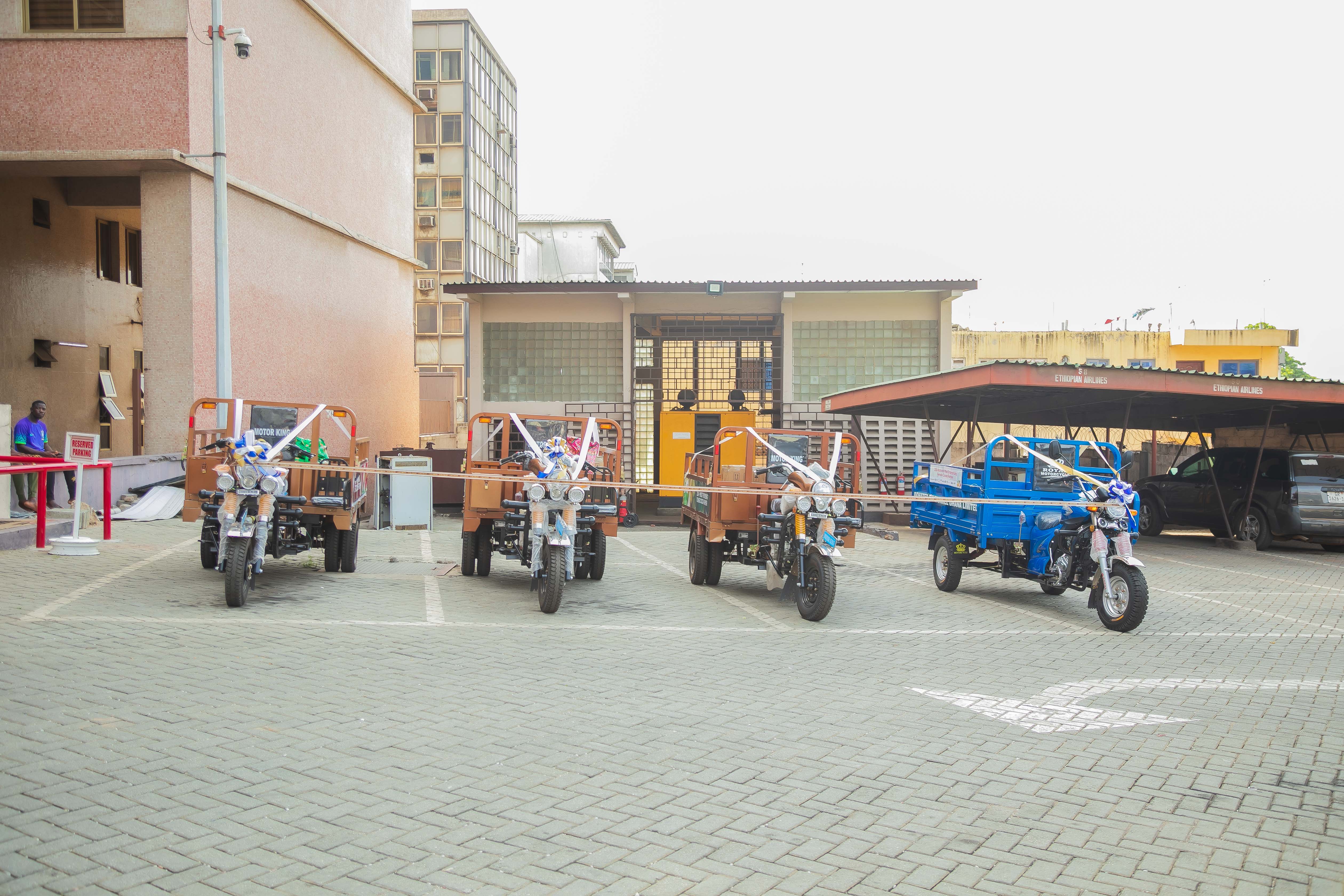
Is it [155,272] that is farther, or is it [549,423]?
[155,272]

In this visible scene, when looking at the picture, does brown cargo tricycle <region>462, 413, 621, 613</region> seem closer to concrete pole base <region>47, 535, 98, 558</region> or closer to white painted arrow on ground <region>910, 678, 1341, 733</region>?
white painted arrow on ground <region>910, 678, 1341, 733</region>

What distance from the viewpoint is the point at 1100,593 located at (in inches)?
366

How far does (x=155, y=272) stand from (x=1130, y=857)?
17.7m

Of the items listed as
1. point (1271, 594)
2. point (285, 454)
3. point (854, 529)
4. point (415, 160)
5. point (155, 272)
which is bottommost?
point (1271, 594)

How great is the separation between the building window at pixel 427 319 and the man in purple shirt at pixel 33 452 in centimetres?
3492

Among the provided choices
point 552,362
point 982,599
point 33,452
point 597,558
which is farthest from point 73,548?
point 552,362

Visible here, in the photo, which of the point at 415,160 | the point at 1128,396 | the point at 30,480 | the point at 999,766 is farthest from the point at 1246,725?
the point at 415,160

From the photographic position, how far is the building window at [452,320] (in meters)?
49.5

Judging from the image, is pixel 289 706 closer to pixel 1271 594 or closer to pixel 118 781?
pixel 118 781

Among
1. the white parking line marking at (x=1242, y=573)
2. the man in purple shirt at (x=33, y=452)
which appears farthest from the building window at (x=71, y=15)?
the white parking line marking at (x=1242, y=573)

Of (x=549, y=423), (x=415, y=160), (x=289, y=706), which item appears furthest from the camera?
(x=415, y=160)

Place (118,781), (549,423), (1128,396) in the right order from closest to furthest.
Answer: (118,781)
(549,423)
(1128,396)

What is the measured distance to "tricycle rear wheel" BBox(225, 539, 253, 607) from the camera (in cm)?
858

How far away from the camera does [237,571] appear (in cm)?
859
